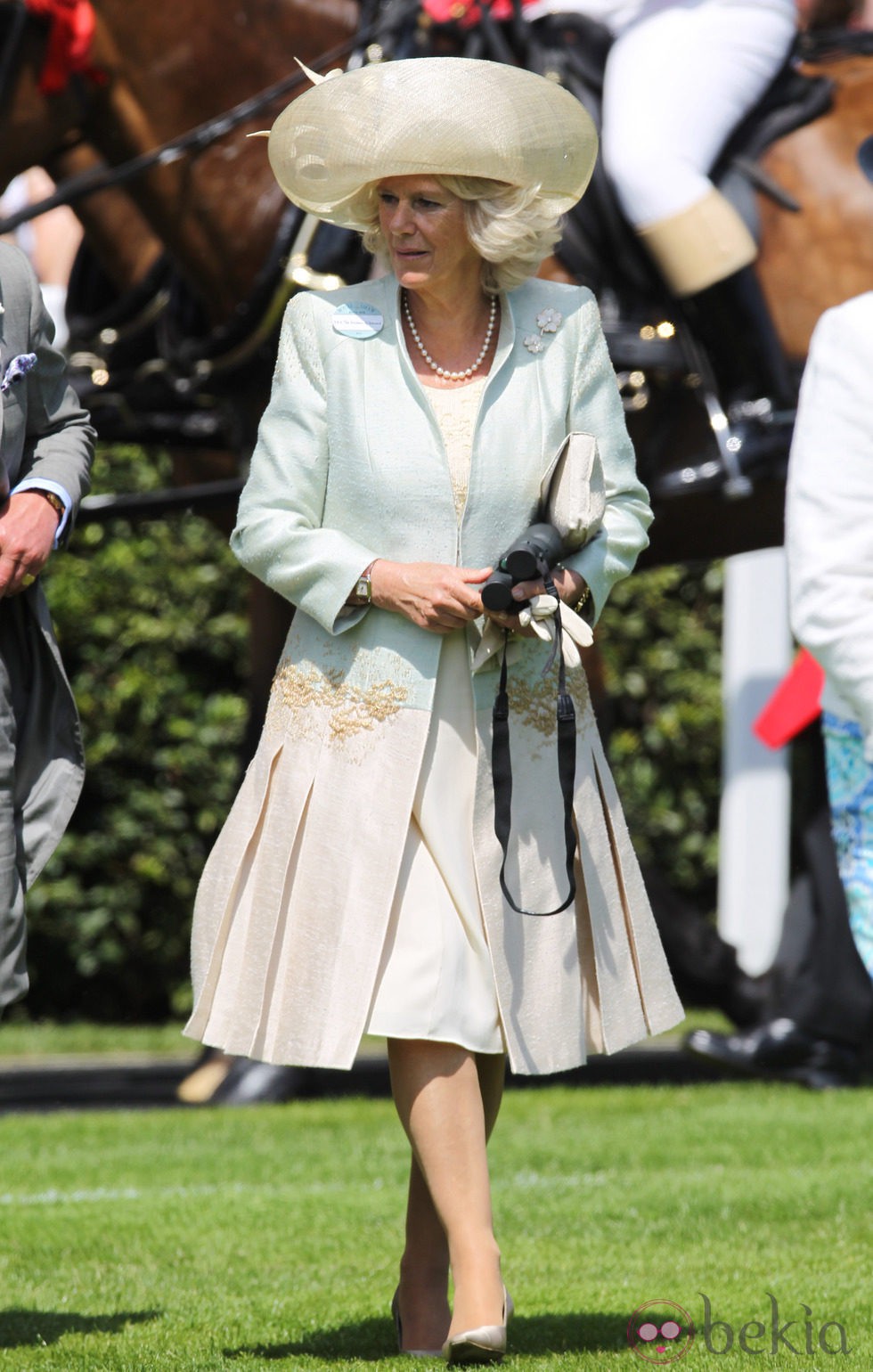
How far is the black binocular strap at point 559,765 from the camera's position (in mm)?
3312

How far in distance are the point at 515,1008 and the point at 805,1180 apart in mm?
1878

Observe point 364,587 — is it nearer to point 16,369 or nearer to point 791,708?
point 16,369

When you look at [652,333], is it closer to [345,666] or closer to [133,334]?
[133,334]

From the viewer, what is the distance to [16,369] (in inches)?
131

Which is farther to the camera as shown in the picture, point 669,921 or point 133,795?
point 133,795

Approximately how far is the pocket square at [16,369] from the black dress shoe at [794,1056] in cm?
372

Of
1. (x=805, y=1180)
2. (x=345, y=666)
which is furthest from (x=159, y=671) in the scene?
(x=345, y=666)

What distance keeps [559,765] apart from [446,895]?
259 mm

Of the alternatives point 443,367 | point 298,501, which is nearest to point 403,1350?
point 298,501

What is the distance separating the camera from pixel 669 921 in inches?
273

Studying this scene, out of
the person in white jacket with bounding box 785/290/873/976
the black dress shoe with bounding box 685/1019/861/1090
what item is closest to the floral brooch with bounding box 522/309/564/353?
the person in white jacket with bounding box 785/290/873/976

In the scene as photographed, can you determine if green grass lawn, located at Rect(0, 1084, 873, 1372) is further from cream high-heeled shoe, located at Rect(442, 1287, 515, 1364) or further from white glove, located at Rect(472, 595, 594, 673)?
white glove, located at Rect(472, 595, 594, 673)

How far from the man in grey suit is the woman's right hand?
49cm

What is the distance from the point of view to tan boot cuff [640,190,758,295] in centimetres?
545
